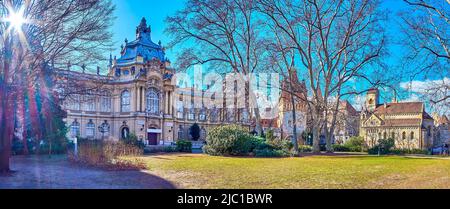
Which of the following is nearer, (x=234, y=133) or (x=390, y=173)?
(x=390, y=173)

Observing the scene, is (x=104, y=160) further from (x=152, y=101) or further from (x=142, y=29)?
(x=142, y=29)

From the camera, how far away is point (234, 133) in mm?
21703

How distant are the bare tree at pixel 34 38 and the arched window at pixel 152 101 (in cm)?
3993

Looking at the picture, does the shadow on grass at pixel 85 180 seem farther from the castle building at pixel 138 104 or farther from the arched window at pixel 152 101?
the arched window at pixel 152 101

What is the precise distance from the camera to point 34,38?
12.6 meters

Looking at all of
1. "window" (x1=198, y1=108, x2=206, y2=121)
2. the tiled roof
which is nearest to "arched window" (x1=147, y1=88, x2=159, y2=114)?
"window" (x1=198, y1=108, x2=206, y2=121)

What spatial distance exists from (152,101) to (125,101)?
3837 millimetres

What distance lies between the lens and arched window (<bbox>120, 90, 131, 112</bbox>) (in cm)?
5267

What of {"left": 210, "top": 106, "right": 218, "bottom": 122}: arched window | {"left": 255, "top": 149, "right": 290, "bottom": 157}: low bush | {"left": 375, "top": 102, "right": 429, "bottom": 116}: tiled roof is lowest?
{"left": 255, "top": 149, "right": 290, "bottom": 157}: low bush

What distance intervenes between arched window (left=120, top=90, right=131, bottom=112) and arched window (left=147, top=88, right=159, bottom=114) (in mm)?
2813

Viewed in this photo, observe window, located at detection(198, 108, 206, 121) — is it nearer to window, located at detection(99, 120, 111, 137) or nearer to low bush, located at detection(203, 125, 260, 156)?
window, located at detection(99, 120, 111, 137)
